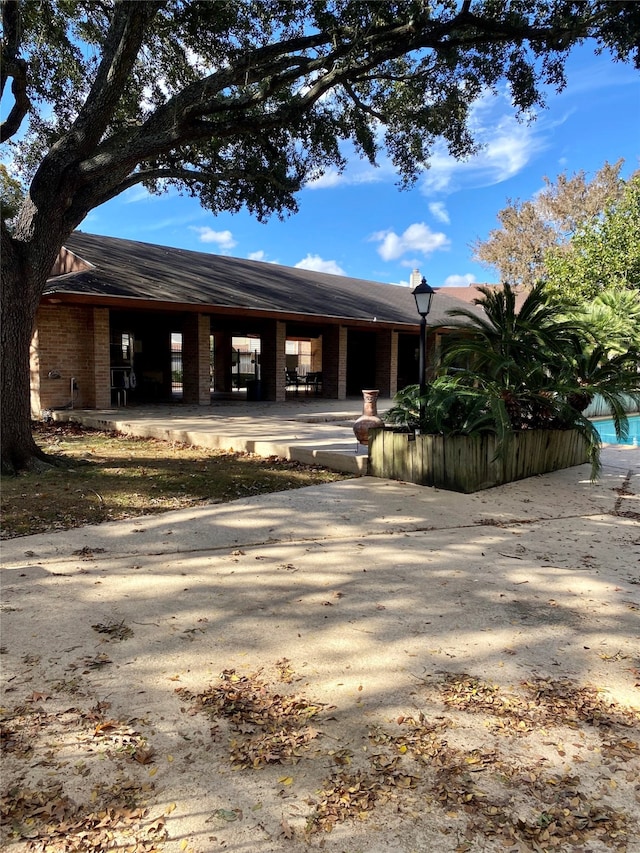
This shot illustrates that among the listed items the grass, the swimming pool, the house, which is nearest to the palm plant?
the house

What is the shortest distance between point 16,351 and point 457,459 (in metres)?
5.48

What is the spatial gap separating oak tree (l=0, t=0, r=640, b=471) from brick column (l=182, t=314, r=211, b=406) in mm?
4813

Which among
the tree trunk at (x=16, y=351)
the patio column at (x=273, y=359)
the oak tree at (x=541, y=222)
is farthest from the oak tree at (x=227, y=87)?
the oak tree at (x=541, y=222)

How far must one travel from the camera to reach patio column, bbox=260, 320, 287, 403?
55.2 ft

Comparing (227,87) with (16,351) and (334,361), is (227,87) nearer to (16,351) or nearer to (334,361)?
(16,351)

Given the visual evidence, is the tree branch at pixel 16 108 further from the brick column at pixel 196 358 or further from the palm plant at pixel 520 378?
the brick column at pixel 196 358

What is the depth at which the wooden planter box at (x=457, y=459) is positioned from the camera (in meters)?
6.68

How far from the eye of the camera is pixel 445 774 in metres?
1.99

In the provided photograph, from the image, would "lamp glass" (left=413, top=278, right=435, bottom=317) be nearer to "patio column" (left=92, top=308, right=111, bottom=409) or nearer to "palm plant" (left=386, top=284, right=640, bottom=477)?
"palm plant" (left=386, top=284, right=640, bottom=477)

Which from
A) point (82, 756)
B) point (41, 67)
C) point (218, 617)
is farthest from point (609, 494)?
point (41, 67)

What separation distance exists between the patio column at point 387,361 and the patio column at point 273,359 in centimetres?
429

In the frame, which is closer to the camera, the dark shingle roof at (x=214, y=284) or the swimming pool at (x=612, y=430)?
the dark shingle roof at (x=214, y=284)

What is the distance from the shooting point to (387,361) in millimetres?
19984

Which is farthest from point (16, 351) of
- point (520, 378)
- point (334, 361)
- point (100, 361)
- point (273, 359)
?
point (334, 361)
